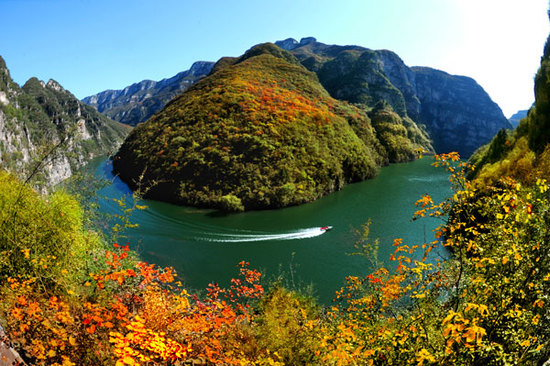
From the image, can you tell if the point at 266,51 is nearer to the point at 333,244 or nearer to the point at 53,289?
the point at 333,244

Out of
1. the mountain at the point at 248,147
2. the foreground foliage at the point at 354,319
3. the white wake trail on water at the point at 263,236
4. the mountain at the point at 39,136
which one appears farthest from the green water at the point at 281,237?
the foreground foliage at the point at 354,319

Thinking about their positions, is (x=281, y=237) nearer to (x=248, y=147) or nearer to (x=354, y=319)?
(x=248, y=147)

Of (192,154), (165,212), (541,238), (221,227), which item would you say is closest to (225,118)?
(192,154)

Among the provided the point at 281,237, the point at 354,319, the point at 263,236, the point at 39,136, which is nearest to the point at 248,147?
the point at 263,236

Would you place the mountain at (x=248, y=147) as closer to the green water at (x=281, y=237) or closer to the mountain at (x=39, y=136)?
the green water at (x=281, y=237)

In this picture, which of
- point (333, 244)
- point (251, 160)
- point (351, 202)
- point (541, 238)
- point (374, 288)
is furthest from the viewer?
point (251, 160)

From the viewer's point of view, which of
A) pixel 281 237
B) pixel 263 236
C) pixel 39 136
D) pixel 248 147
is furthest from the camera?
pixel 248 147

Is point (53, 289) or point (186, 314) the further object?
point (186, 314)

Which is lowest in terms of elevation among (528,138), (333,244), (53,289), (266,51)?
(333,244)

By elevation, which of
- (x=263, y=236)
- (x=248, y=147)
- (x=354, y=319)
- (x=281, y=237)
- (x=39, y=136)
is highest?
(x=248, y=147)
